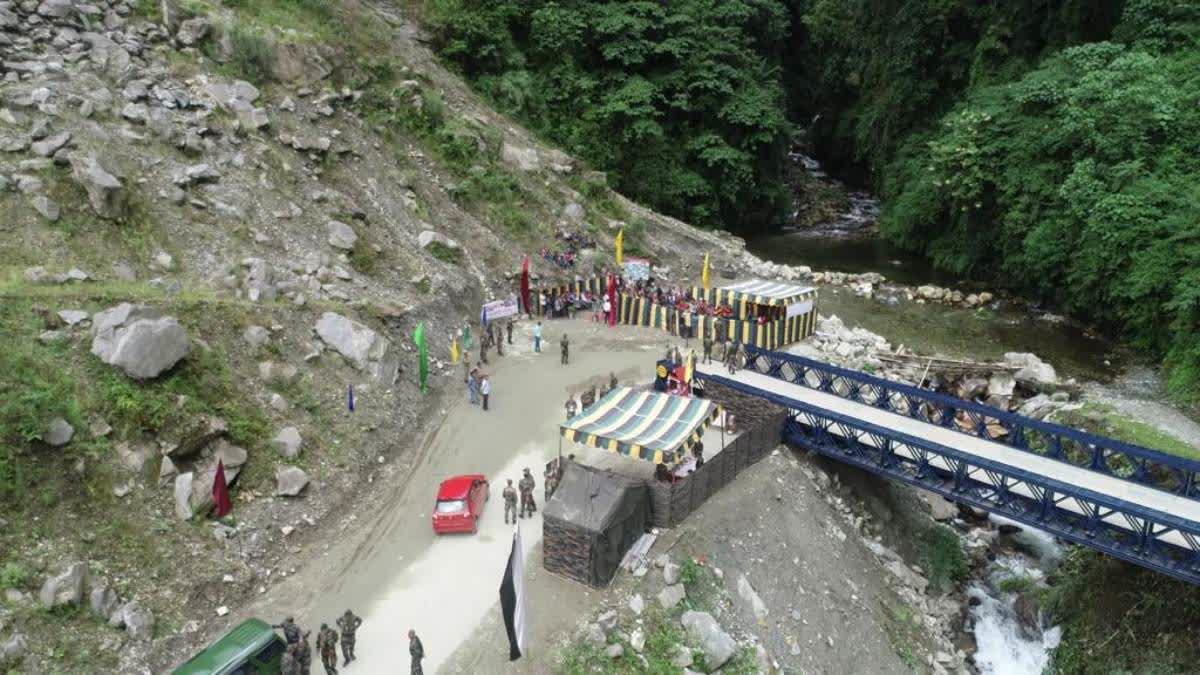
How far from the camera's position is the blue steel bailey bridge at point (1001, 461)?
16.0m

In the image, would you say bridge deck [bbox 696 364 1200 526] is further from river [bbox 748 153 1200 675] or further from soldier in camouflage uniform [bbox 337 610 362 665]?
soldier in camouflage uniform [bbox 337 610 362 665]

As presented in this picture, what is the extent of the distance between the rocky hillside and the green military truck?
1622 millimetres

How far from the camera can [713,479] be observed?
19.3m

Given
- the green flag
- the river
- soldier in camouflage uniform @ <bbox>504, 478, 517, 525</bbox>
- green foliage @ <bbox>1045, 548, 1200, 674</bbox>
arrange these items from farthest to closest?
1. the green flag
2. the river
3. soldier in camouflage uniform @ <bbox>504, 478, 517, 525</bbox>
4. green foliage @ <bbox>1045, 548, 1200, 674</bbox>

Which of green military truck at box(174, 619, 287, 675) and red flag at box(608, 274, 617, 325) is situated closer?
green military truck at box(174, 619, 287, 675)

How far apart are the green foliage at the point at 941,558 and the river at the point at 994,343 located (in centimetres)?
62

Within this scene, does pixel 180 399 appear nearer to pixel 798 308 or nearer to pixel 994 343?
pixel 798 308

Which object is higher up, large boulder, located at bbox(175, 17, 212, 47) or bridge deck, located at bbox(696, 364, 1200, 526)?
large boulder, located at bbox(175, 17, 212, 47)

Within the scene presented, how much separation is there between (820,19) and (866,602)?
2058 inches

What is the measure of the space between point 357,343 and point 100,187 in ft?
28.9

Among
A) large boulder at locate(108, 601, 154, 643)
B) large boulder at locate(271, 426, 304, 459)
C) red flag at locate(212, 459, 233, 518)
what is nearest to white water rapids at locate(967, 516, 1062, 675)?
large boulder at locate(271, 426, 304, 459)

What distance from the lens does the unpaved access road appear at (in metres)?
15.2

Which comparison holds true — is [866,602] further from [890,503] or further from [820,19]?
[820,19]

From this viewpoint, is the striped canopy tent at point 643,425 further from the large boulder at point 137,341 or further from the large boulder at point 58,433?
the large boulder at point 58,433
